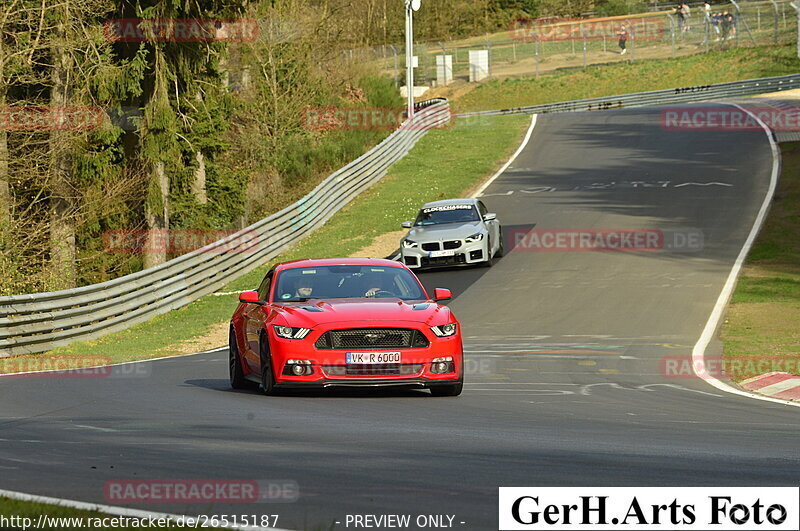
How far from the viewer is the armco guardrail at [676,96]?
61.7m

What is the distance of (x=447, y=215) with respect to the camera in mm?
29219

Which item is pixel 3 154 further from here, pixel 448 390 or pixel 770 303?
pixel 448 390

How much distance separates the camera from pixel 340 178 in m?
40.9

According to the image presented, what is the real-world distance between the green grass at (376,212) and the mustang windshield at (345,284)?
Result: 7.29 meters

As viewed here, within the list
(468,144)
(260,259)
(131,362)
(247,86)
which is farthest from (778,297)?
(247,86)

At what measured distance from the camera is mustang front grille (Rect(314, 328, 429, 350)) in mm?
12242

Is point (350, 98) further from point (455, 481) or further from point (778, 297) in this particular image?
point (455, 481)

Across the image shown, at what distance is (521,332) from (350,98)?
4409 centimetres

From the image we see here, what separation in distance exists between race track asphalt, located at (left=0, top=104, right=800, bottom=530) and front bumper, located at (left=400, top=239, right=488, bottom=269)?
1.01 m

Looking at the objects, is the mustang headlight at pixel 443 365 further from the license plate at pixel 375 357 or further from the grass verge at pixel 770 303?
the grass verge at pixel 770 303

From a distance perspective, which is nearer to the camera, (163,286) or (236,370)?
(236,370)

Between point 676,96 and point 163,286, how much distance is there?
4313 cm

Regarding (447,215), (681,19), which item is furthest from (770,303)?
(681,19)

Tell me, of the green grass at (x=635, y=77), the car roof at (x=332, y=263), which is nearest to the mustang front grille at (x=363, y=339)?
the car roof at (x=332, y=263)
